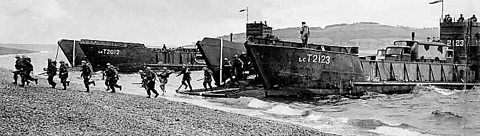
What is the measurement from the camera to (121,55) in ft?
141

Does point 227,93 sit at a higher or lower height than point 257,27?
lower

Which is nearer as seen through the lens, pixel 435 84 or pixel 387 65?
pixel 387 65

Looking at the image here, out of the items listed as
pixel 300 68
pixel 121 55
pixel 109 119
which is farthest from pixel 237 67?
pixel 121 55

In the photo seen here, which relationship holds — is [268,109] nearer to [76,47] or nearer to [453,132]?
[453,132]

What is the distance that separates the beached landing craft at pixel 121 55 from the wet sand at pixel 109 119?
2432 cm

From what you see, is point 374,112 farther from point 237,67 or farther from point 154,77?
point 154,77

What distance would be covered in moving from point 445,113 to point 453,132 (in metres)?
5.02

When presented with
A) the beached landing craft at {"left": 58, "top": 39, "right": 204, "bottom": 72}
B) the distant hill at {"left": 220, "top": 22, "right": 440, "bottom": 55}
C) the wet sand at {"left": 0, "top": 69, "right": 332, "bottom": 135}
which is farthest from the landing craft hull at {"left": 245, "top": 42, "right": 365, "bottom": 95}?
the distant hill at {"left": 220, "top": 22, "right": 440, "bottom": 55}

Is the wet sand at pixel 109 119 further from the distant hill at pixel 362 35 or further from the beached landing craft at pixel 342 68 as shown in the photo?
the distant hill at pixel 362 35

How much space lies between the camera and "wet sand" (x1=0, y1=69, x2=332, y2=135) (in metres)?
11.3

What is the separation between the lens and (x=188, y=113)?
15.9 m

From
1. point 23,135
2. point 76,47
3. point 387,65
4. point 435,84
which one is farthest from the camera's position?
point 76,47

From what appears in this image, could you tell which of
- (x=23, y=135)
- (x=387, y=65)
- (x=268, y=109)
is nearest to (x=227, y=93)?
(x=268, y=109)

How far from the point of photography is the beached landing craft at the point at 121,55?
41.8 metres
